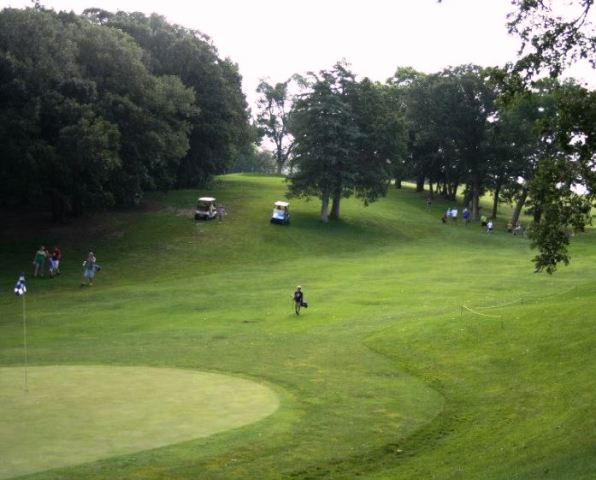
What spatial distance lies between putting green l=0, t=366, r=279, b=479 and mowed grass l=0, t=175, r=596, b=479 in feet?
2.16

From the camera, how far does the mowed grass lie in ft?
52.5

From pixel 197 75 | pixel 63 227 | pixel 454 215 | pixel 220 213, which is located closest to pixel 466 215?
pixel 454 215

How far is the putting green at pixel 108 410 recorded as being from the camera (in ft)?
50.0

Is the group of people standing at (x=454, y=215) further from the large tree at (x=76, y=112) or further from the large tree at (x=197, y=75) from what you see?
the large tree at (x=76, y=112)

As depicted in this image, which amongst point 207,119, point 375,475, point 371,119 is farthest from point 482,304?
point 207,119

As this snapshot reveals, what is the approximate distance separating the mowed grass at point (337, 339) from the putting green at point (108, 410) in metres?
0.66

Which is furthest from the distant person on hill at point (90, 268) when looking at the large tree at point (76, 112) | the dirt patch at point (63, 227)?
the dirt patch at point (63, 227)

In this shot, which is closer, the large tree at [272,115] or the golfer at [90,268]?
the golfer at [90,268]

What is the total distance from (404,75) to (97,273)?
8047 cm

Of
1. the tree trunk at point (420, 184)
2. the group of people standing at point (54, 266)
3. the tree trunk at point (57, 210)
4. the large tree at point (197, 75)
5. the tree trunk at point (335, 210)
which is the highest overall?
the large tree at point (197, 75)

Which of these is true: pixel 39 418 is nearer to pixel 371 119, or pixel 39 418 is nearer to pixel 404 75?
pixel 371 119

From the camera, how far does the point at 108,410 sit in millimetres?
18406

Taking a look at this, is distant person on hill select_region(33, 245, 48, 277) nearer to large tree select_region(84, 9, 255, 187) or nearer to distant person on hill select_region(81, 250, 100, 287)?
distant person on hill select_region(81, 250, 100, 287)

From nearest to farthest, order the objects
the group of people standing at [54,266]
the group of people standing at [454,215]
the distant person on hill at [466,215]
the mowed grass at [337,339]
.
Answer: the mowed grass at [337,339]
the group of people standing at [54,266]
the group of people standing at [454,215]
the distant person on hill at [466,215]
